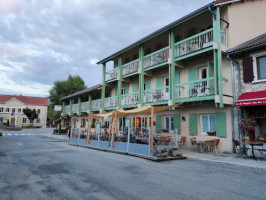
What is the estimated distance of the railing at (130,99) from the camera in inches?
679

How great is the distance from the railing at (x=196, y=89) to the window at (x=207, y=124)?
1989 millimetres

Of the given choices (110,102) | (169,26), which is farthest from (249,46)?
(110,102)

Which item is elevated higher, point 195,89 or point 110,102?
point 195,89

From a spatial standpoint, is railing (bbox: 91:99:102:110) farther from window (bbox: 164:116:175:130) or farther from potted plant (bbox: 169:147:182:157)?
potted plant (bbox: 169:147:182:157)

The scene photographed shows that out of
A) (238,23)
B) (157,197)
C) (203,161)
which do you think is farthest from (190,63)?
(157,197)

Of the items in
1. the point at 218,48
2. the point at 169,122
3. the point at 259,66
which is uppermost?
the point at 218,48

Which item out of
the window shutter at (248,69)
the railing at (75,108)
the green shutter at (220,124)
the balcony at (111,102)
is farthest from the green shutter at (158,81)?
the railing at (75,108)

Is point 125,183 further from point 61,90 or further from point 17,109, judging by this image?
point 17,109

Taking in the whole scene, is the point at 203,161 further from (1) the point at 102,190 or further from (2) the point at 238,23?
(2) the point at 238,23

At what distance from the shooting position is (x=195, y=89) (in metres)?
12.8

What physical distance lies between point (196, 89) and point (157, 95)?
11.0ft

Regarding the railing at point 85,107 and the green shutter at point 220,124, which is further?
the railing at point 85,107

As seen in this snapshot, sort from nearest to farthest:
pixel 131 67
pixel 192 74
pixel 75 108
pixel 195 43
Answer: pixel 195 43 < pixel 192 74 < pixel 131 67 < pixel 75 108

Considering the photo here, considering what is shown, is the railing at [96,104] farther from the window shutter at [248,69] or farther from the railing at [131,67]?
the window shutter at [248,69]
